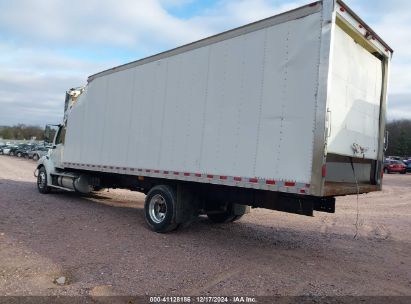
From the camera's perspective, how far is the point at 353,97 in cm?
687

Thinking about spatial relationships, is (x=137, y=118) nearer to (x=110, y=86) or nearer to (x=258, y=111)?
(x=110, y=86)

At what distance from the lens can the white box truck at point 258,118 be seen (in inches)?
234

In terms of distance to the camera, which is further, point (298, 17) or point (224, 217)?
point (224, 217)

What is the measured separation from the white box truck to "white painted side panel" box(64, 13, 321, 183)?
19 millimetres

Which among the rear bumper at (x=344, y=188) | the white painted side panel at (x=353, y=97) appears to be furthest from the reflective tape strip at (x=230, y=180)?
the white painted side panel at (x=353, y=97)

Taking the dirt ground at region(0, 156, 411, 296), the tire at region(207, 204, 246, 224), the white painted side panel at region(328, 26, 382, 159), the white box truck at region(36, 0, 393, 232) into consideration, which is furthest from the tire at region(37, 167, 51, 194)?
the white painted side panel at region(328, 26, 382, 159)

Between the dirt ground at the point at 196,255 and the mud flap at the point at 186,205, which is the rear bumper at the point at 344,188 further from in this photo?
the mud flap at the point at 186,205

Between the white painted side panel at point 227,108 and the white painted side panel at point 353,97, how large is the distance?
22.4 inches

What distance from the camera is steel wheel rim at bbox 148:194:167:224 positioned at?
28.2ft

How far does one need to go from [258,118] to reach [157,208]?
339 centimetres

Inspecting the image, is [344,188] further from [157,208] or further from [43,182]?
[43,182]

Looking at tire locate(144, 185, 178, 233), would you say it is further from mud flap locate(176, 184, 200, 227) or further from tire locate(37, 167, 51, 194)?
tire locate(37, 167, 51, 194)

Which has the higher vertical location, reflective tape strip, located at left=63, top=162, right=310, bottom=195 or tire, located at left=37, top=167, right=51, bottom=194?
reflective tape strip, located at left=63, top=162, right=310, bottom=195

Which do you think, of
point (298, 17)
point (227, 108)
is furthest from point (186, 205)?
point (298, 17)
